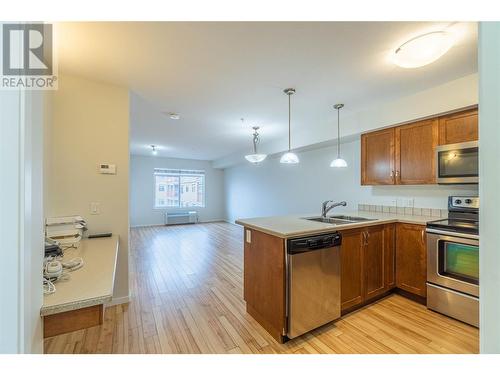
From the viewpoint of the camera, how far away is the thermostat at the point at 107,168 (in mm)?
2328

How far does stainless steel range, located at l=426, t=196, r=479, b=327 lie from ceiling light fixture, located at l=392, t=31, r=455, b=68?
62.6 inches

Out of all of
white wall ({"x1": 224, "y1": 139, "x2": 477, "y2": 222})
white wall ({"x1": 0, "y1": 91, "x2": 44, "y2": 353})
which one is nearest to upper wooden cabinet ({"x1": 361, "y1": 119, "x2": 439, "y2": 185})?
white wall ({"x1": 224, "y1": 139, "x2": 477, "y2": 222})

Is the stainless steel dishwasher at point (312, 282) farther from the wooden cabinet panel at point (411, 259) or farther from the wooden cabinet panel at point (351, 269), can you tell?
the wooden cabinet panel at point (411, 259)

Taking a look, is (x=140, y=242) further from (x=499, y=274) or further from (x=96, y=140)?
(x=499, y=274)

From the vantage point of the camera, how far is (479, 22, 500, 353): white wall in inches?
20.5

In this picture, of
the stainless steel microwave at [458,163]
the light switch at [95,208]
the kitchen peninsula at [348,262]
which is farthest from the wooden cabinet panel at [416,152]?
the light switch at [95,208]

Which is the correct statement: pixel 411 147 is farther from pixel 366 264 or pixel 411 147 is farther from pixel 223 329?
pixel 223 329

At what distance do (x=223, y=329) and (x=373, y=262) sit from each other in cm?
177

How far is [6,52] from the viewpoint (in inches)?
24.5

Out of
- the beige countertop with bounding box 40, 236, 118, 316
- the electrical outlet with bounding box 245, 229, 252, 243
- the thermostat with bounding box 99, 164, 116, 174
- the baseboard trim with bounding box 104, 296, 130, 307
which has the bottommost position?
the baseboard trim with bounding box 104, 296, 130, 307

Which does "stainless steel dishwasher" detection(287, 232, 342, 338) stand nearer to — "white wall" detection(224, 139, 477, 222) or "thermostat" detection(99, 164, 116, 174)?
"white wall" detection(224, 139, 477, 222)

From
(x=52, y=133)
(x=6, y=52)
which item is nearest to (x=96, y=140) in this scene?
(x=52, y=133)

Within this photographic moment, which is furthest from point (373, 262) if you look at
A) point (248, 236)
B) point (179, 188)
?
point (179, 188)
